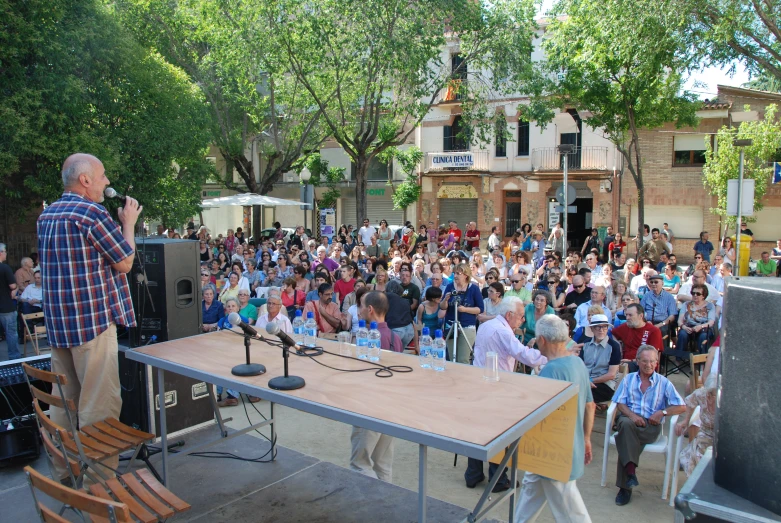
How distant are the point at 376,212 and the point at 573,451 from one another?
2649 centimetres

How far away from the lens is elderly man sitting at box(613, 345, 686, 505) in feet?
14.8

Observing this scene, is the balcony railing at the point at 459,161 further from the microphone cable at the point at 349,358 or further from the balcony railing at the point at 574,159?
the microphone cable at the point at 349,358

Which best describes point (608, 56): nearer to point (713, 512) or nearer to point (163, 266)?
point (163, 266)

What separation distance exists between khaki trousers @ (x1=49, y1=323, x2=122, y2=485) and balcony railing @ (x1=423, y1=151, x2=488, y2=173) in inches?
899

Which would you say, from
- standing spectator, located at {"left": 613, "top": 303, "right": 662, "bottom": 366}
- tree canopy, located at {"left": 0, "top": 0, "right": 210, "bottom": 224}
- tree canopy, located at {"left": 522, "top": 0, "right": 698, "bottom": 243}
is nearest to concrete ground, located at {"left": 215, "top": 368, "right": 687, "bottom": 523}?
standing spectator, located at {"left": 613, "top": 303, "right": 662, "bottom": 366}

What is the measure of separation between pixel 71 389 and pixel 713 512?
373cm

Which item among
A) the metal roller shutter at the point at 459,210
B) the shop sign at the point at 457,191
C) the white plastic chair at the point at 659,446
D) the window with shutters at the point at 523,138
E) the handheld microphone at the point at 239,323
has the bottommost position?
the white plastic chair at the point at 659,446

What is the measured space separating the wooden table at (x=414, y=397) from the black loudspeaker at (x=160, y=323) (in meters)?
0.87

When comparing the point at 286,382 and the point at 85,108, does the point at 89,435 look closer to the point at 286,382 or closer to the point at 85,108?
the point at 286,382

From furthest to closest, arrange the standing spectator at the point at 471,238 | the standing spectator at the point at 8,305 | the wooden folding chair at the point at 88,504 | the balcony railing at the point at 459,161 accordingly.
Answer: the balcony railing at the point at 459,161 → the standing spectator at the point at 471,238 → the standing spectator at the point at 8,305 → the wooden folding chair at the point at 88,504

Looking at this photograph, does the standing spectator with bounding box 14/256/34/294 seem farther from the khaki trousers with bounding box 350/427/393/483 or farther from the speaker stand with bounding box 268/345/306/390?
the speaker stand with bounding box 268/345/306/390

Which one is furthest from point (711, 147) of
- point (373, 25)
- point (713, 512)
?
point (713, 512)

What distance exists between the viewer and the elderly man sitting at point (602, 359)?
579cm

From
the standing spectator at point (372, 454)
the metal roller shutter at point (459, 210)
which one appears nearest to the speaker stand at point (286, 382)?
the standing spectator at point (372, 454)
